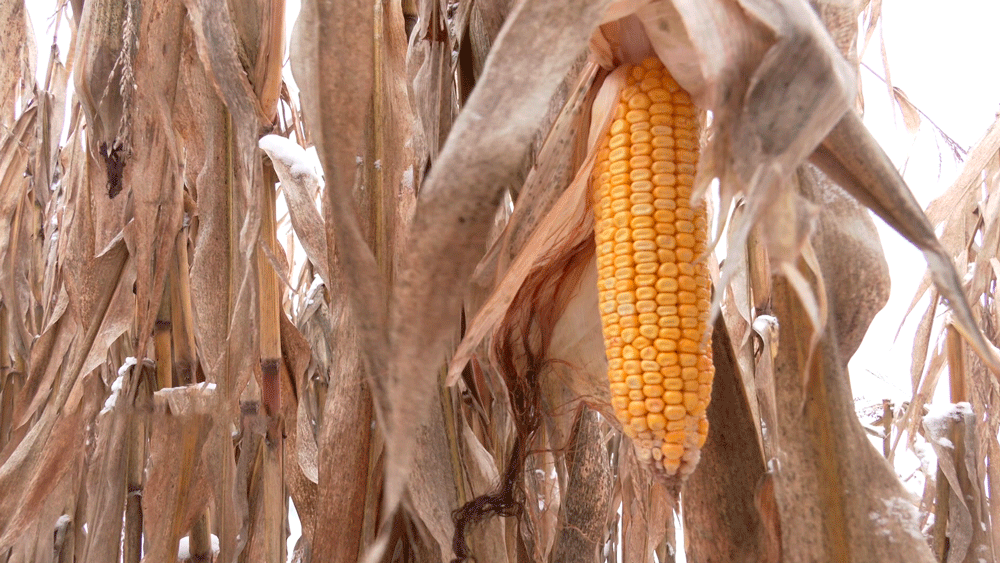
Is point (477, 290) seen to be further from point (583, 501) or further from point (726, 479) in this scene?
point (583, 501)

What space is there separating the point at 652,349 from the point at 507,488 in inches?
15.0

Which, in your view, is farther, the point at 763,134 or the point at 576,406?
the point at 576,406

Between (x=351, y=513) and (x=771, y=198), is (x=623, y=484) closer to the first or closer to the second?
(x=351, y=513)

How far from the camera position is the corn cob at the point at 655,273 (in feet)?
2.13

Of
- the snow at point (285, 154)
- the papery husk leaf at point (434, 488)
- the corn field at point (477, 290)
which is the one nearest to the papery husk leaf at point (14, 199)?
the corn field at point (477, 290)

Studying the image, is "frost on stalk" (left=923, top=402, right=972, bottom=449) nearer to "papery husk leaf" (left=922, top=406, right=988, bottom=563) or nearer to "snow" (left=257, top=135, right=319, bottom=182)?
"papery husk leaf" (left=922, top=406, right=988, bottom=563)

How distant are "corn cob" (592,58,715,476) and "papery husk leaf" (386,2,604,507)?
0.18 metres

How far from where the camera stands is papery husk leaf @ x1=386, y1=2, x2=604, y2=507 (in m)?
0.51

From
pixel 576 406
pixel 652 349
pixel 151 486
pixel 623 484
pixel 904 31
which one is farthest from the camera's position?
pixel 904 31

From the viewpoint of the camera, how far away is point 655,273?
669mm

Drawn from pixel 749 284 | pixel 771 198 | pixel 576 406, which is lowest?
pixel 576 406

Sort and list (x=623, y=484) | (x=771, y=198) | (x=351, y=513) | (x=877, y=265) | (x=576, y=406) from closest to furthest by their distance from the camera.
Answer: (x=771, y=198) → (x=877, y=265) → (x=351, y=513) → (x=576, y=406) → (x=623, y=484)

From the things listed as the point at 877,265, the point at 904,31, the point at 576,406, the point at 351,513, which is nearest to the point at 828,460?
the point at 877,265

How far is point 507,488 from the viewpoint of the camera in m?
0.95
